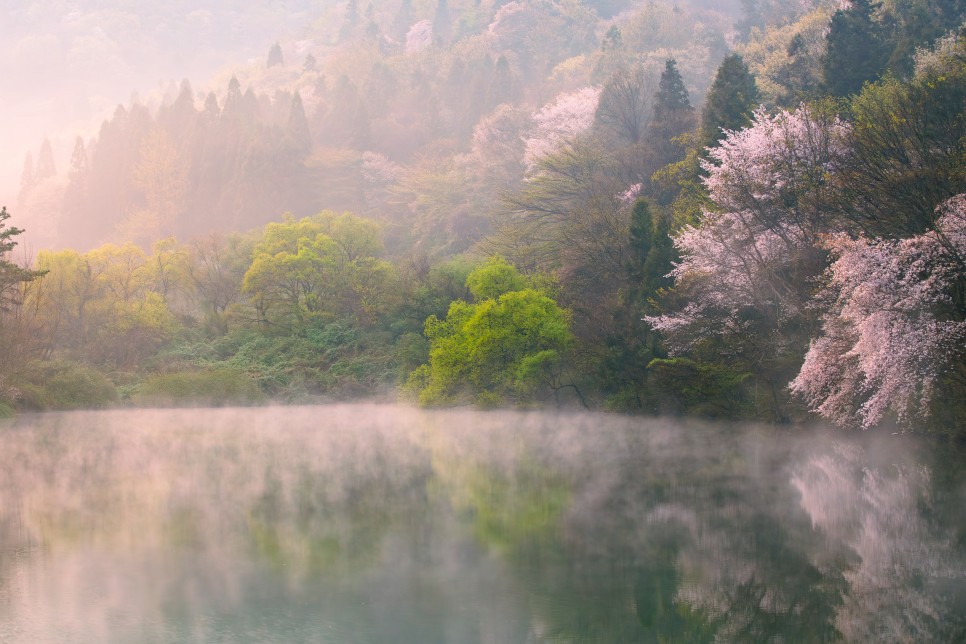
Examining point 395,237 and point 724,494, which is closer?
point 724,494

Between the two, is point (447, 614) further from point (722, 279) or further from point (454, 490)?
point (722, 279)

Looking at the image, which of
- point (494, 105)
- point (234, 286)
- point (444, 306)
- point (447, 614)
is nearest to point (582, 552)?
point (447, 614)

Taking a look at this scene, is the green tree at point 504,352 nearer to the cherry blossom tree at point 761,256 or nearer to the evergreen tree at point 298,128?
the cherry blossom tree at point 761,256

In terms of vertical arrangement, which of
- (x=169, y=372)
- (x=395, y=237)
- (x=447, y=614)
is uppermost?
(x=395, y=237)

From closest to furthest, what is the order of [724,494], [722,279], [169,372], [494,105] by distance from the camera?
[724,494], [722,279], [169,372], [494,105]

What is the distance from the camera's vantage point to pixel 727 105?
4450 centimetres

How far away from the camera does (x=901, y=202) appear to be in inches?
1054

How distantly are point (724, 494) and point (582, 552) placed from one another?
21.2 ft

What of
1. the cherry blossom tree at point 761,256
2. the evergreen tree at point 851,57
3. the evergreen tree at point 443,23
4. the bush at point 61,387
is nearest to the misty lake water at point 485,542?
the cherry blossom tree at point 761,256

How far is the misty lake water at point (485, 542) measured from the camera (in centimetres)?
1386

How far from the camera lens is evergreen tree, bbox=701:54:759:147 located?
4347cm

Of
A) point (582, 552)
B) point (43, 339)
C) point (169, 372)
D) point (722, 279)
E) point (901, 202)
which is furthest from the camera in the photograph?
point (169, 372)

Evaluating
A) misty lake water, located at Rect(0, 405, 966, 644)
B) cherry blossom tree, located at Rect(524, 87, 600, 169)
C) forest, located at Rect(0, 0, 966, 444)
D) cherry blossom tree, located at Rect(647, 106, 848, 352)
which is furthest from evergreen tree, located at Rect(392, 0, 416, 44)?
misty lake water, located at Rect(0, 405, 966, 644)

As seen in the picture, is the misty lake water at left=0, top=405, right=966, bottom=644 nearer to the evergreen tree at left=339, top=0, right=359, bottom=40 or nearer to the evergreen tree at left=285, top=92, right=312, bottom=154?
the evergreen tree at left=285, top=92, right=312, bottom=154
